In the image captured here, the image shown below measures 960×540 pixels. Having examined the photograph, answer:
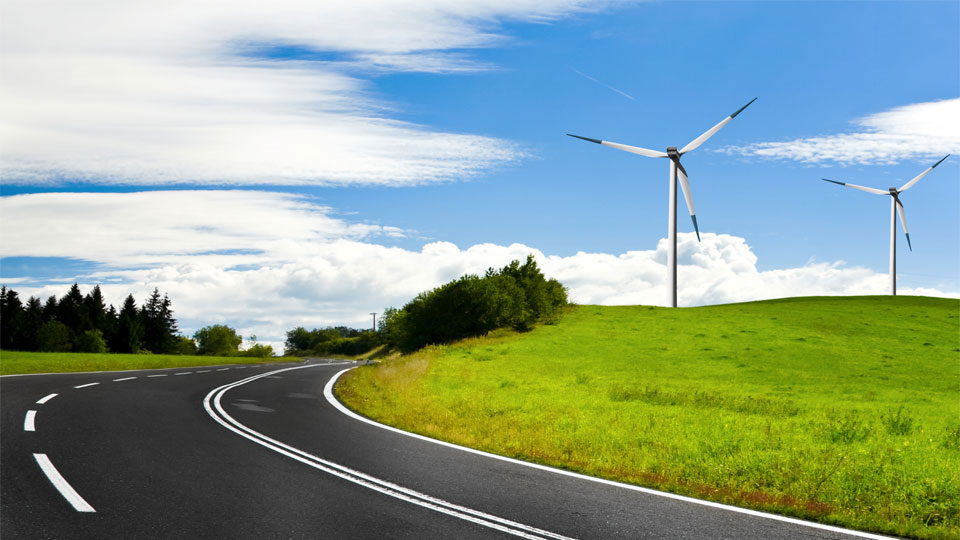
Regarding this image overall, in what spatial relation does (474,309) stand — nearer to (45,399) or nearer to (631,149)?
(631,149)

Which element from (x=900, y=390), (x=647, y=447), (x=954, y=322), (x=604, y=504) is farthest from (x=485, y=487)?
(x=954, y=322)

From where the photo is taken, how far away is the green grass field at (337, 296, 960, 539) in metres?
10.6

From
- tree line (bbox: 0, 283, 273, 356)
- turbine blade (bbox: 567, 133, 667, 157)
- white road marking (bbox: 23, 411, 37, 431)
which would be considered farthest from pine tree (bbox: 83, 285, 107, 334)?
white road marking (bbox: 23, 411, 37, 431)

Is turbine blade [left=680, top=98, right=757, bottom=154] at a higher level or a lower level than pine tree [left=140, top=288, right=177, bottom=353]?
higher

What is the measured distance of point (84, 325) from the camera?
106 metres

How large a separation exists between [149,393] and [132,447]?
394 inches

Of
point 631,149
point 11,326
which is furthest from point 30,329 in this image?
point 631,149

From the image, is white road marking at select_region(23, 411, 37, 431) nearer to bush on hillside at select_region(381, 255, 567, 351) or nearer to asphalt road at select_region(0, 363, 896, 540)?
asphalt road at select_region(0, 363, 896, 540)

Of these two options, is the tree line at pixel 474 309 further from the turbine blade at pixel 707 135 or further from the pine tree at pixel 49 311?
the pine tree at pixel 49 311

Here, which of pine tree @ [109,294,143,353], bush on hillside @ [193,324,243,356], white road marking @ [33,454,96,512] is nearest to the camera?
white road marking @ [33,454,96,512]

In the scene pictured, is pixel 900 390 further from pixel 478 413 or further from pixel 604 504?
pixel 604 504

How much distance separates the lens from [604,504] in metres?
8.94

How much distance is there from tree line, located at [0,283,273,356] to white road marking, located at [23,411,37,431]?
311 feet

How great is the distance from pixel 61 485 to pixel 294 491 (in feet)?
11.0
